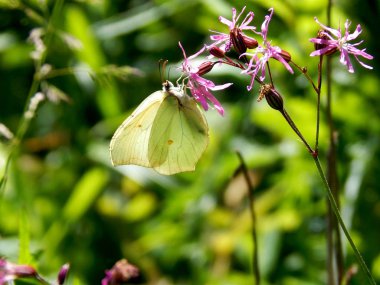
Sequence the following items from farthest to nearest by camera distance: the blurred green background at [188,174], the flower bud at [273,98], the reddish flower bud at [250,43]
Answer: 1. the blurred green background at [188,174]
2. the reddish flower bud at [250,43]
3. the flower bud at [273,98]

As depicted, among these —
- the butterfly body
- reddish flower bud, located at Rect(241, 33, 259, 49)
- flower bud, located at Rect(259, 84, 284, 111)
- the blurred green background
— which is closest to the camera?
flower bud, located at Rect(259, 84, 284, 111)

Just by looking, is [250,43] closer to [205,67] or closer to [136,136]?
[205,67]

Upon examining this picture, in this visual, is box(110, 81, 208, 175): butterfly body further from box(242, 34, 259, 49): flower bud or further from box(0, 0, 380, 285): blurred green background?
box(0, 0, 380, 285): blurred green background

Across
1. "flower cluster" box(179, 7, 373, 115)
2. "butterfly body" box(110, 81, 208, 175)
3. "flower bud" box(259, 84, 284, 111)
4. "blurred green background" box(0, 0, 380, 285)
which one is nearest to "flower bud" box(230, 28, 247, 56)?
"flower cluster" box(179, 7, 373, 115)

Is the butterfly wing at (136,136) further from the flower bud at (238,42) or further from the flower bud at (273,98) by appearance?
the flower bud at (273,98)

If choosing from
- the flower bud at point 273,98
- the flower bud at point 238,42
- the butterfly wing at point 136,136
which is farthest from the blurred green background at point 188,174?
the flower bud at point 273,98

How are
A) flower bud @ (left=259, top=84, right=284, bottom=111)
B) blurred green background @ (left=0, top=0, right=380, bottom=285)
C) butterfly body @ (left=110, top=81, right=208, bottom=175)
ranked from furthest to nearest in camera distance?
blurred green background @ (left=0, top=0, right=380, bottom=285), butterfly body @ (left=110, top=81, right=208, bottom=175), flower bud @ (left=259, top=84, right=284, bottom=111)

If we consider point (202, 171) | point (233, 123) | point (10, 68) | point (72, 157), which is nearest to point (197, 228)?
point (202, 171)
